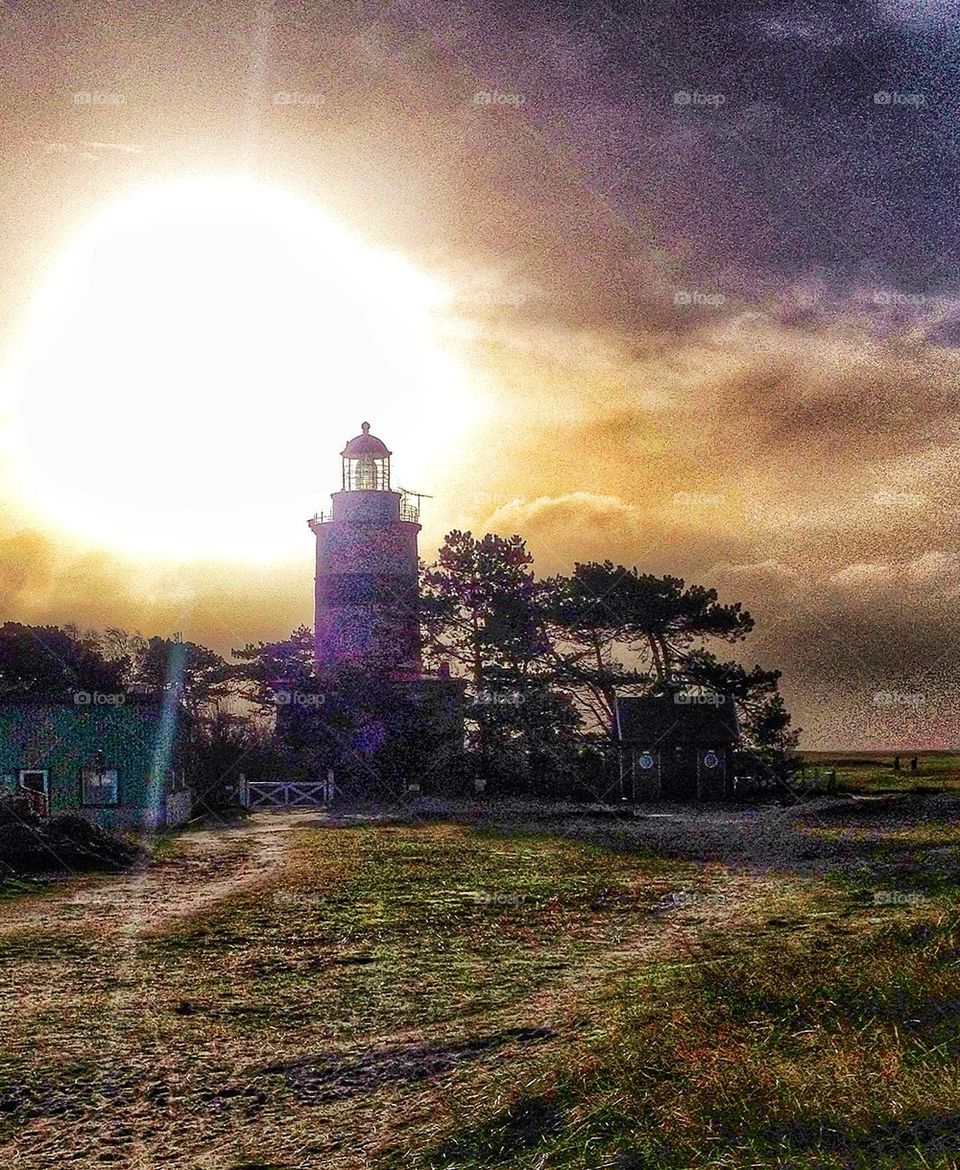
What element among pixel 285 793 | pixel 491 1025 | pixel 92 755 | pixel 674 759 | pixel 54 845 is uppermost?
pixel 92 755

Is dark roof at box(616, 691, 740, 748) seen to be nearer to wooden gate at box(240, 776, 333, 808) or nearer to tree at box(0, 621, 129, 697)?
wooden gate at box(240, 776, 333, 808)

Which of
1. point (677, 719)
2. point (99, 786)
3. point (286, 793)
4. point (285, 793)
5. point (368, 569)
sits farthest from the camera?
point (368, 569)

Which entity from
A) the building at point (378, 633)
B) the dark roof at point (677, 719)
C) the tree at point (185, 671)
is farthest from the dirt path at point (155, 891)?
the tree at point (185, 671)

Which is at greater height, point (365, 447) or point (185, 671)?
point (365, 447)

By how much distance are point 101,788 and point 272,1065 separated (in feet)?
88.3

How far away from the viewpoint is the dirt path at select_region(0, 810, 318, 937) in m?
15.9

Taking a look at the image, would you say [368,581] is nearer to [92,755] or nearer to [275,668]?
[275,668]

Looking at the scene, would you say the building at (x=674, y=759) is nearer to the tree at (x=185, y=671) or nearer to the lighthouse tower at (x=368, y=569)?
the lighthouse tower at (x=368, y=569)

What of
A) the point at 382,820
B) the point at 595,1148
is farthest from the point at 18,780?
the point at 595,1148

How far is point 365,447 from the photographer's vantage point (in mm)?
48812

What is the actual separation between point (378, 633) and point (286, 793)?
751 centimetres

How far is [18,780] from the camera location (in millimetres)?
33312

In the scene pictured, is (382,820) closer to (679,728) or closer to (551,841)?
(551,841)

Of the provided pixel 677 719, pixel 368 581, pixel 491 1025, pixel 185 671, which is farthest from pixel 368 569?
pixel 491 1025
